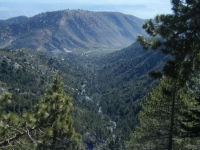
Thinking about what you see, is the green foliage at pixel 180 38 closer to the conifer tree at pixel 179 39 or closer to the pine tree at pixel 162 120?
the conifer tree at pixel 179 39

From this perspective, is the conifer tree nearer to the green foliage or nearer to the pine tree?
the green foliage

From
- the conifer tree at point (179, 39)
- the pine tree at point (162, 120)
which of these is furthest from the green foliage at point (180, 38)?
the pine tree at point (162, 120)

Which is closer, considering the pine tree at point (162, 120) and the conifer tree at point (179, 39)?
Result: the conifer tree at point (179, 39)

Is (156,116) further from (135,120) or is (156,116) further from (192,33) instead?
(135,120)

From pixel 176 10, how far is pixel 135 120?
15205 cm

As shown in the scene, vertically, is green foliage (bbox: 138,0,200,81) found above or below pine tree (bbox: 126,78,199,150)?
above

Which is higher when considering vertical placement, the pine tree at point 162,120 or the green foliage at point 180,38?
the green foliage at point 180,38

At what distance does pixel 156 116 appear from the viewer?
23016 millimetres

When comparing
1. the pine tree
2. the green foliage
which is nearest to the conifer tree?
the green foliage

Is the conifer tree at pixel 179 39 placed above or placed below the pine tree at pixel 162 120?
above

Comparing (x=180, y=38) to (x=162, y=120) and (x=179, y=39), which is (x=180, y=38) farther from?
(x=162, y=120)

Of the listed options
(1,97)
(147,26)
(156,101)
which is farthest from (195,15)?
(156,101)

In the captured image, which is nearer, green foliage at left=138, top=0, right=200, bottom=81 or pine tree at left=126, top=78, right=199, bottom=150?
green foliage at left=138, top=0, right=200, bottom=81

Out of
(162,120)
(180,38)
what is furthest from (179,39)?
(162,120)
